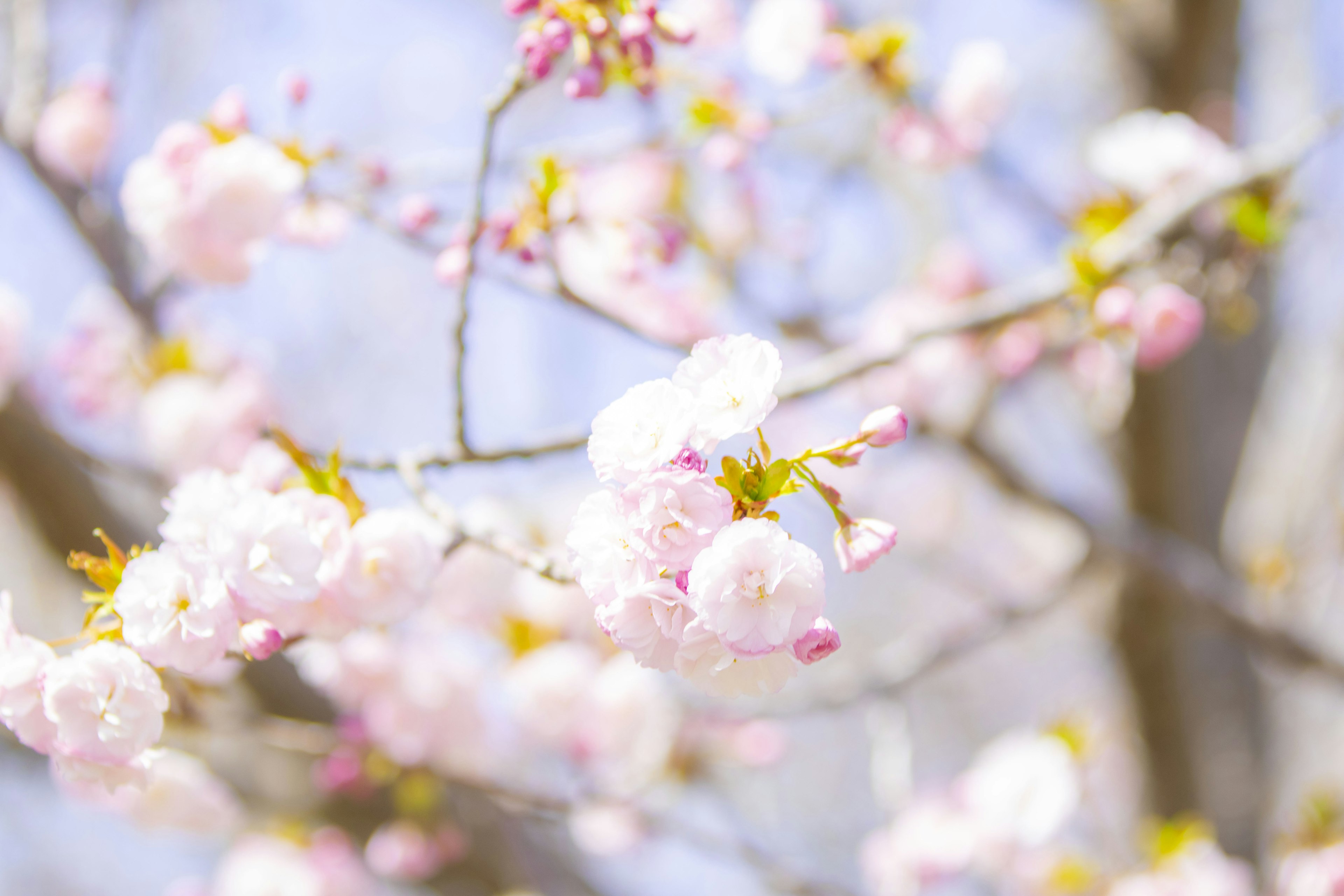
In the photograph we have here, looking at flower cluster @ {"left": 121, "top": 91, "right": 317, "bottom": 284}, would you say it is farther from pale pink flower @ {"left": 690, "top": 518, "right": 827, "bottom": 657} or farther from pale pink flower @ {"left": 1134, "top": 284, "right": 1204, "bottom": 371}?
pale pink flower @ {"left": 1134, "top": 284, "right": 1204, "bottom": 371}

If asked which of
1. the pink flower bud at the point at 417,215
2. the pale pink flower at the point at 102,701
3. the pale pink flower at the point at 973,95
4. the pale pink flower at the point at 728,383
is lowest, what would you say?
the pale pink flower at the point at 102,701

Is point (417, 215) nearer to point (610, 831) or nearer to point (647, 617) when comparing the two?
point (647, 617)

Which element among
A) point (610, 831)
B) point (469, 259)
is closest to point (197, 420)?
point (469, 259)

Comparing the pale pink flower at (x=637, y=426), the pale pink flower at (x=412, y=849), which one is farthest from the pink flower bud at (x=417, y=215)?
the pale pink flower at (x=412, y=849)

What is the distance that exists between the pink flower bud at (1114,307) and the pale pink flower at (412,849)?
2095 mm

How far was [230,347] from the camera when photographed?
2600 mm

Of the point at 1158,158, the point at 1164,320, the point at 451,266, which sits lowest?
the point at 451,266

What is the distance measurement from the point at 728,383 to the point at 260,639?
A: 575 millimetres

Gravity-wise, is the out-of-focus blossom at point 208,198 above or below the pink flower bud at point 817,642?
above

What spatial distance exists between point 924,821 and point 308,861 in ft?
5.50

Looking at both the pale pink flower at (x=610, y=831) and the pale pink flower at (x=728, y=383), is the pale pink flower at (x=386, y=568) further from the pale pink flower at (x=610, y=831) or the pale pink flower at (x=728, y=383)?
the pale pink flower at (x=610, y=831)

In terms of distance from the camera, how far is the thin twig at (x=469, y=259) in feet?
3.74

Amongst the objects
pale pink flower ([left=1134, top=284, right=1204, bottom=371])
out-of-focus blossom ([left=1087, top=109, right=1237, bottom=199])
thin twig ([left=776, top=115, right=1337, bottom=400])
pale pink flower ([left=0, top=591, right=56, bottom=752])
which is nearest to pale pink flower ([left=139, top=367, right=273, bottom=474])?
pale pink flower ([left=0, top=591, right=56, bottom=752])

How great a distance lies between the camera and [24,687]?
95 cm
